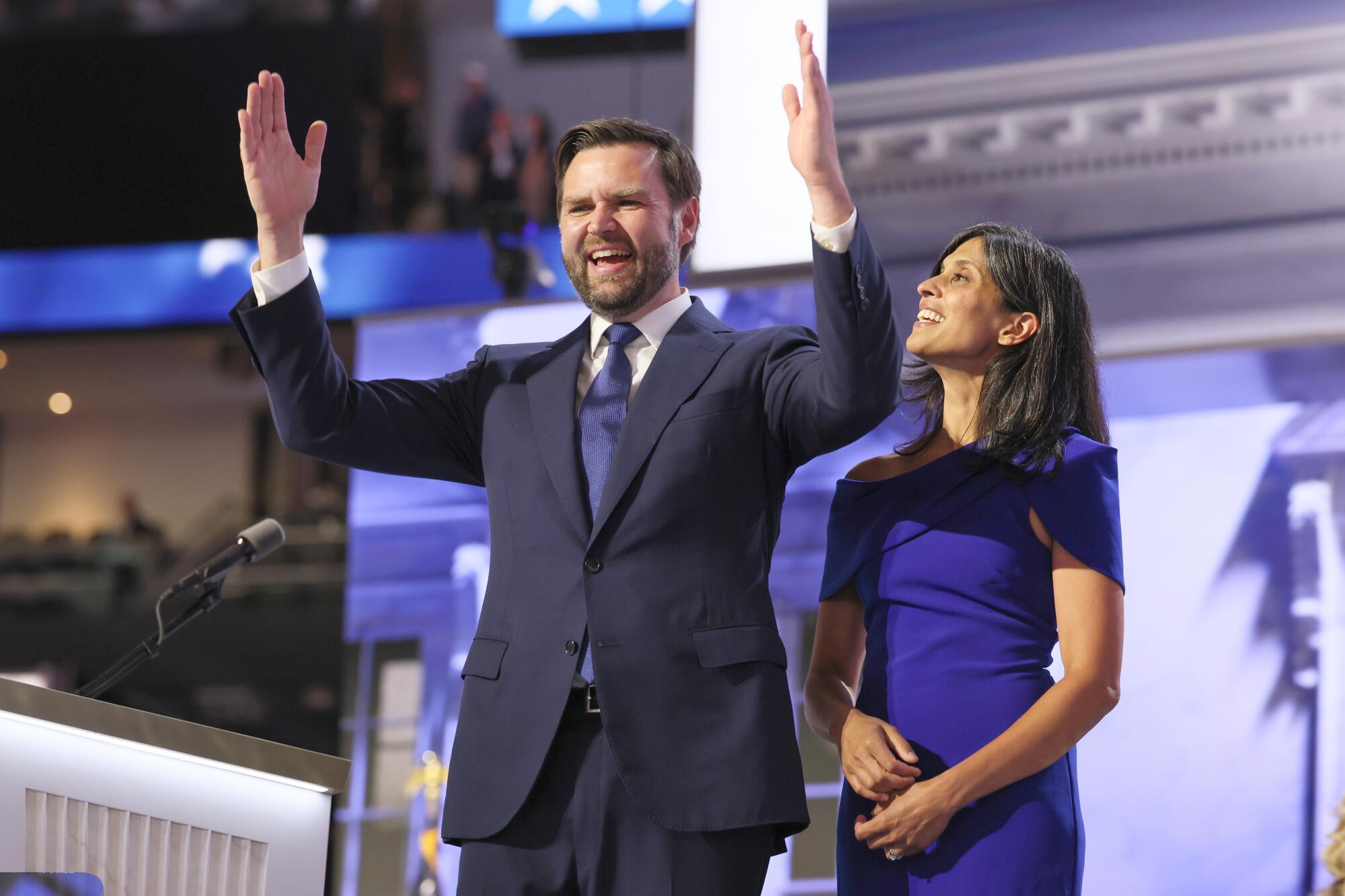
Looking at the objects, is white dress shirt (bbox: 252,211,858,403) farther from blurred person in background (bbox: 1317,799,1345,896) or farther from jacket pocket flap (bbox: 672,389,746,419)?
blurred person in background (bbox: 1317,799,1345,896)

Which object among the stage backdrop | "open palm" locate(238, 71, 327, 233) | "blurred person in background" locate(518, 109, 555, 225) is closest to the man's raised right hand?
"open palm" locate(238, 71, 327, 233)

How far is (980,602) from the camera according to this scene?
1.75 m

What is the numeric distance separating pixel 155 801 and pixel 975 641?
1.07m

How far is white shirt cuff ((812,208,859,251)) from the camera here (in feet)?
5.21

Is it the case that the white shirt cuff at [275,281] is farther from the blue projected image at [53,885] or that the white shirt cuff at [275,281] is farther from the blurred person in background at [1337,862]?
the blurred person in background at [1337,862]

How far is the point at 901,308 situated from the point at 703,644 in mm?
2102

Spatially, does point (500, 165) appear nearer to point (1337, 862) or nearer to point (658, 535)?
point (1337, 862)

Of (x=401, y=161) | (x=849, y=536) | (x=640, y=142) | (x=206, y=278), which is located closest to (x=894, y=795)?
(x=849, y=536)

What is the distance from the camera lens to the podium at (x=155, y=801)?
1757mm

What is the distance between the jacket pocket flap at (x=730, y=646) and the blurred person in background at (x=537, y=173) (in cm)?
714

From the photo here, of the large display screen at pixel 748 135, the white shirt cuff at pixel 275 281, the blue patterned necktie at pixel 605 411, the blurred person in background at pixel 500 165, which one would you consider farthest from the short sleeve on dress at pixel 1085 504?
the blurred person in background at pixel 500 165

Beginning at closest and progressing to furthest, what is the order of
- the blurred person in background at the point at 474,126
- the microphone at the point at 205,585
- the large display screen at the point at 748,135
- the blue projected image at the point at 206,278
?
the microphone at the point at 205,585
the large display screen at the point at 748,135
the blurred person in background at the point at 474,126
the blue projected image at the point at 206,278

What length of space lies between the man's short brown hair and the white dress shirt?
102mm

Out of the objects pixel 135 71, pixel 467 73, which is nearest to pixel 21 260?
pixel 135 71
